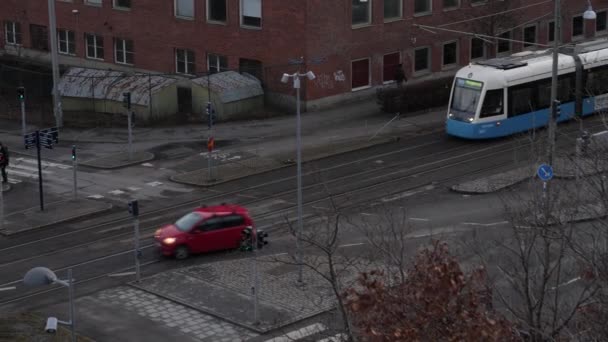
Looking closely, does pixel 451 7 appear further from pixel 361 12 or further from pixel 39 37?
pixel 39 37

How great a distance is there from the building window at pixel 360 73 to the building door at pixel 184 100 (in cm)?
805

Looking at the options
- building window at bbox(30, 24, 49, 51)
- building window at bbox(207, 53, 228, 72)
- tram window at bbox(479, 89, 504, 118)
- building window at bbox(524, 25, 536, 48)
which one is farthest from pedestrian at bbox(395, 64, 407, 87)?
building window at bbox(30, 24, 49, 51)

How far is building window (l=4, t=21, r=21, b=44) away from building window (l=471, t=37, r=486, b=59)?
26667mm

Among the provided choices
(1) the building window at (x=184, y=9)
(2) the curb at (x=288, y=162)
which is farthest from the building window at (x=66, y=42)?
(2) the curb at (x=288, y=162)

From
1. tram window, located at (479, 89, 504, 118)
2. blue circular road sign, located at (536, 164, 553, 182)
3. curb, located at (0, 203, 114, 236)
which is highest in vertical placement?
blue circular road sign, located at (536, 164, 553, 182)

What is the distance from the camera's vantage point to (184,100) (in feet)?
177

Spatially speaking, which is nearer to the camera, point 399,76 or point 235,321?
point 235,321

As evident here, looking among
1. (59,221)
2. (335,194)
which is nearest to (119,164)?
(59,221)

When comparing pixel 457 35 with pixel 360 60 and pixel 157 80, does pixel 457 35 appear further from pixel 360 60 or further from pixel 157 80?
pixel 157 80

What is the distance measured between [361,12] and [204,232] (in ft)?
79.5

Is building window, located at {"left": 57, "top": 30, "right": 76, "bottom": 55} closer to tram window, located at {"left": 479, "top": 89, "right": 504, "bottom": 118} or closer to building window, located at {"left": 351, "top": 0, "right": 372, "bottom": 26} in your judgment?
building window, located at {"left": 351, "top": 0, "right": 372, "bottom": 26}

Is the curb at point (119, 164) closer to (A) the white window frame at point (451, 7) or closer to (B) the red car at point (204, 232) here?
(B) the red car at point (204, 232)

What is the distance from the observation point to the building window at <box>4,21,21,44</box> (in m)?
66.4

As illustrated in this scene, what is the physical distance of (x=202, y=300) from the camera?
29766 mm
